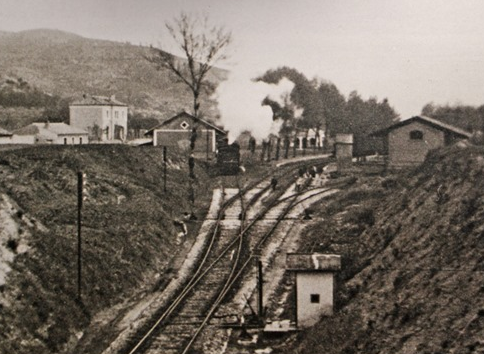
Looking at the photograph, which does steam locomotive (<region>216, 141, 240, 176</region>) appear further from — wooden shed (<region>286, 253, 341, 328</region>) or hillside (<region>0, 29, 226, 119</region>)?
hillside (<region>0, 29, 226, 119</region>)

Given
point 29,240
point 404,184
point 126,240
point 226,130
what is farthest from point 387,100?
point 29,240

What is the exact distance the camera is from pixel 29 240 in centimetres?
2169

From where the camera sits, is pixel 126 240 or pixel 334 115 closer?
pixel 126 240

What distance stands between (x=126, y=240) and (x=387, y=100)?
64.5m

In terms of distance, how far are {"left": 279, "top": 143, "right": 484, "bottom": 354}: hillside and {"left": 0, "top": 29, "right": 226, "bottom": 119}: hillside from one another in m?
84.1

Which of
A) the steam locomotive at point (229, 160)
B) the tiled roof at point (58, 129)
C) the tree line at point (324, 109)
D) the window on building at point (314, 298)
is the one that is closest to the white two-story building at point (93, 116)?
the tiled roof at point (58, 129)

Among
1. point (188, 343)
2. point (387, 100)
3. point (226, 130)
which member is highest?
point (387, 100)

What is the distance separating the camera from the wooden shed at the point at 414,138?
4341cm

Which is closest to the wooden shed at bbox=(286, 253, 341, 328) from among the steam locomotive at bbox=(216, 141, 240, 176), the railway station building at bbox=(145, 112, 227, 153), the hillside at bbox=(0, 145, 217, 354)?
the hillside at bbox=(0, 145, 217, 354)

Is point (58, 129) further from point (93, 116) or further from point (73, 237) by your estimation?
point (73, 237)

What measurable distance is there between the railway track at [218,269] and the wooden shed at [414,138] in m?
9.82

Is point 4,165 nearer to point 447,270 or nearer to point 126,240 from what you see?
point 126,240

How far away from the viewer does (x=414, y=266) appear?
793 inches

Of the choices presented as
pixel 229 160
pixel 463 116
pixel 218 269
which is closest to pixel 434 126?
pixel 229 160
